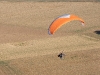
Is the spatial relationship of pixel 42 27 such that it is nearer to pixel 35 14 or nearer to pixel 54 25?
pixel 35 14

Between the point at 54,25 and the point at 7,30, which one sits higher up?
the point at 54,25

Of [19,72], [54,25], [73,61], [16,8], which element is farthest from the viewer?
[16,8]

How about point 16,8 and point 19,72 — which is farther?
point 16,8

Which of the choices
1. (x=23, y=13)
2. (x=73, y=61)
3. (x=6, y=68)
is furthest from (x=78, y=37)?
(x=23, y=13)

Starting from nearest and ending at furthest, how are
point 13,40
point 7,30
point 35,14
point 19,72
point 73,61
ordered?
point 19,72
point 73,61
point 13,40
point 7,30
point 35,14

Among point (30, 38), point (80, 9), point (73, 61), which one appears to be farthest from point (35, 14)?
point (73, 61)

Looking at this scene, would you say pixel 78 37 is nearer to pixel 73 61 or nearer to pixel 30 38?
pixel 30 38
